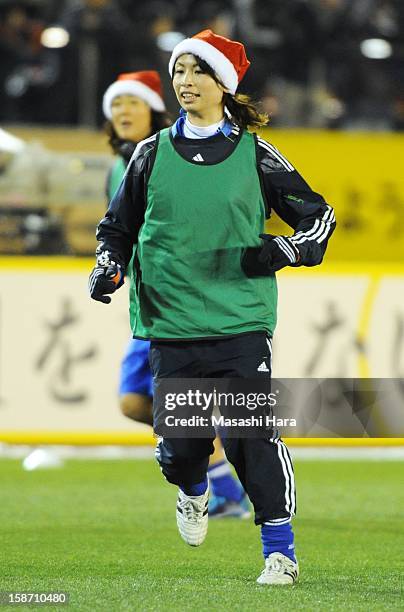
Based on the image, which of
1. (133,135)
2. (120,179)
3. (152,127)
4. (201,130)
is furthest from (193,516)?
(152,127)

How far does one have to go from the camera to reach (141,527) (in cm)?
696

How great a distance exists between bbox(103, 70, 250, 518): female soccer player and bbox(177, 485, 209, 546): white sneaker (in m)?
1.81

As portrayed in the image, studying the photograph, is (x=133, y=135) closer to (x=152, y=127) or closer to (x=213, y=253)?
(x=152, y=127)

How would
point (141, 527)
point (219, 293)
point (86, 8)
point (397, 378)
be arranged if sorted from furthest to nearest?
point (86, 8), point (397, 378), point (141, 527), point (219, 293)

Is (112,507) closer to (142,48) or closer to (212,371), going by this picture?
(212,371)

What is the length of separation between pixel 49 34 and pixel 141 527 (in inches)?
260

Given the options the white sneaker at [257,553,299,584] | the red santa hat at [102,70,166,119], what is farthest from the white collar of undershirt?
the red santa hat at [102,70,166,119]

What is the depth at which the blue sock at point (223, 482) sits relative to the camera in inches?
295

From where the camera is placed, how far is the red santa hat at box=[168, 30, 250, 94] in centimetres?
521

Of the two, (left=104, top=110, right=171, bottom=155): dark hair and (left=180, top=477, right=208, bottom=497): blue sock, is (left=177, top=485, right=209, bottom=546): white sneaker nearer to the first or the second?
(left=180, top=477, right=208, bottom=497): blue sock

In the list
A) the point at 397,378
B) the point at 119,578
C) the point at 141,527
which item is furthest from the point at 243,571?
the point at 397,378

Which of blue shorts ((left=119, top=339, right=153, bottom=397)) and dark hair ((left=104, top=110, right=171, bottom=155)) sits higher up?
dark hair ((left=104, top=110, right=171, bottom=155))

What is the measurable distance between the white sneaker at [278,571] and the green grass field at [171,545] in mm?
68

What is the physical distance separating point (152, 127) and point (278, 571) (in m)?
3.33
